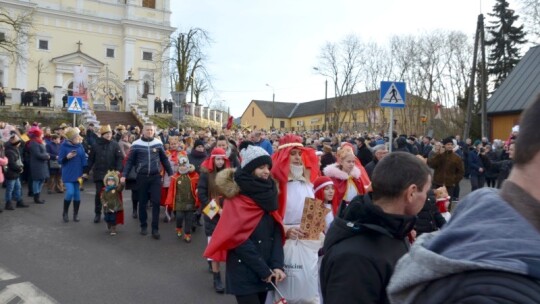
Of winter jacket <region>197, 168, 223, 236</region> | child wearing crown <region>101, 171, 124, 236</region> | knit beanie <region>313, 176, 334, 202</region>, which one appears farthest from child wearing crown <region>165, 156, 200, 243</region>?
knit beanie <region>313, 176, 334, 202</region>

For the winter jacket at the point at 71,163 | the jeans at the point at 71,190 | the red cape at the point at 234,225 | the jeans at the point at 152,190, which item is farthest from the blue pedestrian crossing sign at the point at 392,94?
the jeans at the point at 71,190

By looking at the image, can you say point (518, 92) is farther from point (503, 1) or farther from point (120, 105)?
point (120, 105)

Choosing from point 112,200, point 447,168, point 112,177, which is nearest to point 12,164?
point 112,177

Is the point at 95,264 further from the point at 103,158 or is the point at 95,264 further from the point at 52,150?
the point at 52,150

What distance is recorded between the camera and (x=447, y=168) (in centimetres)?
1171

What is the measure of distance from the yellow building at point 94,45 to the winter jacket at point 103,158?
1501 inches

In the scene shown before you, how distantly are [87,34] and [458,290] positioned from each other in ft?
195

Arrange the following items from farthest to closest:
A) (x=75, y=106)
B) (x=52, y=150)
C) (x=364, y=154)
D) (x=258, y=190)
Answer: (x=75, y=106) → (x=52, y=150) → (x=364, y=154) → (x=258, y=190)

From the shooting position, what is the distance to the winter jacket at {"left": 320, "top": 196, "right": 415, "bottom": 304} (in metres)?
2.16

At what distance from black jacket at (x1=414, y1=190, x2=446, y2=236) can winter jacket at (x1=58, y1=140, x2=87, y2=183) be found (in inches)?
294

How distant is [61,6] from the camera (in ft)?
176

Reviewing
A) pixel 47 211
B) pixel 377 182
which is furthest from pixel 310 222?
pixel 47 211

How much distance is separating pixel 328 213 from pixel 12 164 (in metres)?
9.44

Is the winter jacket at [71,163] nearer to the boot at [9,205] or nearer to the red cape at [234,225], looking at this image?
the boot at [9,205]
